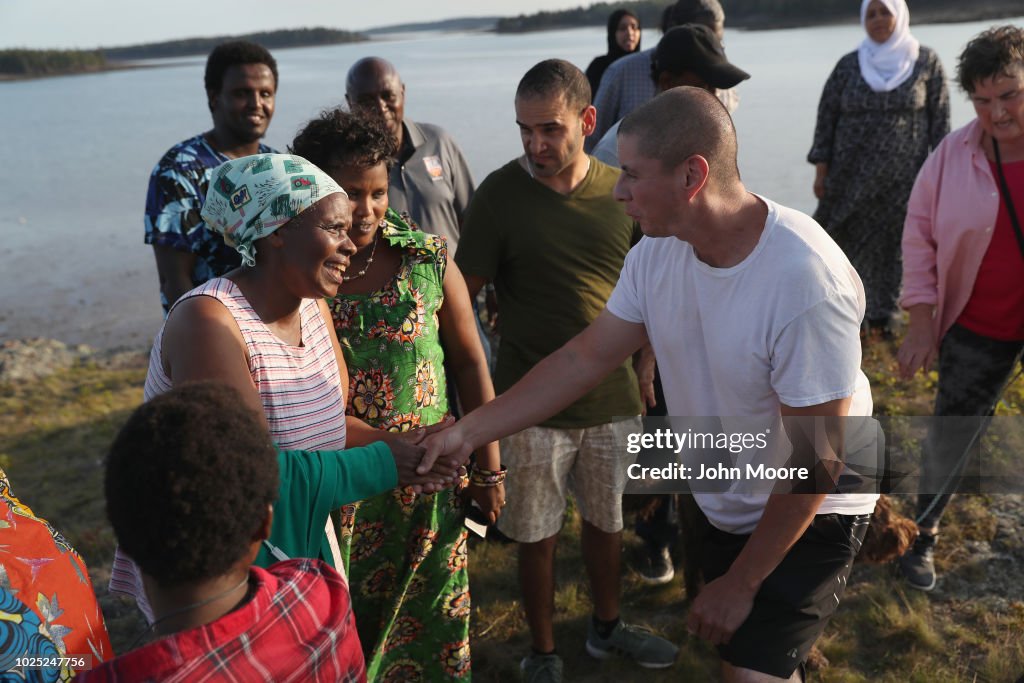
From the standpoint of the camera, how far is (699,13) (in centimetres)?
523

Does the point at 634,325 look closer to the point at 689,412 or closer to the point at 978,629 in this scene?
the point at 689,412

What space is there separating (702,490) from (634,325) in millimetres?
513

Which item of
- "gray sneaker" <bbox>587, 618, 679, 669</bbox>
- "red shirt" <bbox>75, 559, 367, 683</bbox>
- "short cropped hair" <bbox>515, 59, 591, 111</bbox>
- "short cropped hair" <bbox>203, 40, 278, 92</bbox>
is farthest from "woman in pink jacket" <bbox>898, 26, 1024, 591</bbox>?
"short cropped hair" <bbox>203, 40, 278, 92</bbox>

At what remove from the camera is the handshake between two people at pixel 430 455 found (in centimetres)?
241

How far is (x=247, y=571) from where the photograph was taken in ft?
5.15

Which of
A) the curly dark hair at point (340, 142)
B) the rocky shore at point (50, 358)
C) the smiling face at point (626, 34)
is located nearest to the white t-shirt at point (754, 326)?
the curly dark hair at point (340, 142)

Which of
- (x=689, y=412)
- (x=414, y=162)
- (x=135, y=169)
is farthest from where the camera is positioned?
(x=135, y=169)

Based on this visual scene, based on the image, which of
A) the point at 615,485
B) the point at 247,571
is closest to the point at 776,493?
the point at 615,485

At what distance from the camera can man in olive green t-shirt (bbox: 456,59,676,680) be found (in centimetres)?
306

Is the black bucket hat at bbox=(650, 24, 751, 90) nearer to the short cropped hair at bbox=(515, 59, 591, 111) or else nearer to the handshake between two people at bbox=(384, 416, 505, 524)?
the short cropped hair at bbox=(515, 59, 591, 111)

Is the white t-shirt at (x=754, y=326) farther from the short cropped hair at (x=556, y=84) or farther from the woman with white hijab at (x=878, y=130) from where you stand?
the woman with white hijab at (x=878, y=130)

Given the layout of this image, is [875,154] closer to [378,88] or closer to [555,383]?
[378,88]

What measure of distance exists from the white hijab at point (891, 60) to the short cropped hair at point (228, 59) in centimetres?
375

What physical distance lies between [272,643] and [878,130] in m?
5.33
